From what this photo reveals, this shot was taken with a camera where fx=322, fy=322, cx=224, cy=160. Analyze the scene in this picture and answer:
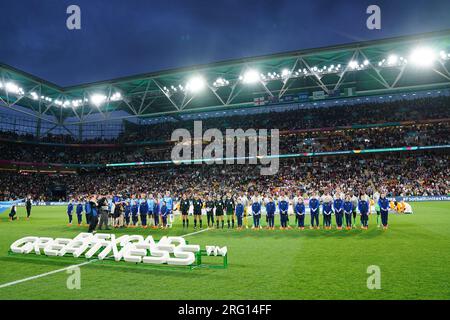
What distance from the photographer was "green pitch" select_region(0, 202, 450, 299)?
591 cm

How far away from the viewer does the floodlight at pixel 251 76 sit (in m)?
27.8

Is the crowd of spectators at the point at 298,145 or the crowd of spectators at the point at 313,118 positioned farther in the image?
the crowd of spectators at the point at 313,118

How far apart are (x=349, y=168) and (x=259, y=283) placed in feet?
107

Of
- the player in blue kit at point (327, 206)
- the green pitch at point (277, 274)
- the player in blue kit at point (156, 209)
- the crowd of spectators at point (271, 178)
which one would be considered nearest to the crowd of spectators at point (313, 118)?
the crowd of spectators at point (271, 178)

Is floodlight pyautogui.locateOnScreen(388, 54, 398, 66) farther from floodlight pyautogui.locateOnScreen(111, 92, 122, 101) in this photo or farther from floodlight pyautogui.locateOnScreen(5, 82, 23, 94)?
floodlight pyautogui.locateOnScreen(5, 82, 23, 94)

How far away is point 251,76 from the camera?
1102 inches

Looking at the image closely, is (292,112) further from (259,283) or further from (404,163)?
(259,283)

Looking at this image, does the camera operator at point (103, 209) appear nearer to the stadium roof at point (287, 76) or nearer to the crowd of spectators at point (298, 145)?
the stadium roof at point (287, 76)

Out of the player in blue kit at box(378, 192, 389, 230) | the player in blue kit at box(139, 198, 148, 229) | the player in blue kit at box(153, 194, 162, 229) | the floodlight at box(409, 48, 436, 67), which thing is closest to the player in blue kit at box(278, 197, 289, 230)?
the player in blue kit at box(378, 192, 389, 230)

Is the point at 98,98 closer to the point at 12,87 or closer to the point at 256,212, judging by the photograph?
the point at 12,87

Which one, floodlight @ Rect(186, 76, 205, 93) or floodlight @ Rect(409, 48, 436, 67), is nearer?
floodlight @ Rect(409, 48, 436, 67)

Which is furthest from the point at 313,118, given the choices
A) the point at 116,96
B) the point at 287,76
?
the point at 116,96

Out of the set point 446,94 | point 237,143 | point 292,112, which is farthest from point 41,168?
point 446,94

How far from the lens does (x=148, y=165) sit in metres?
48.1
